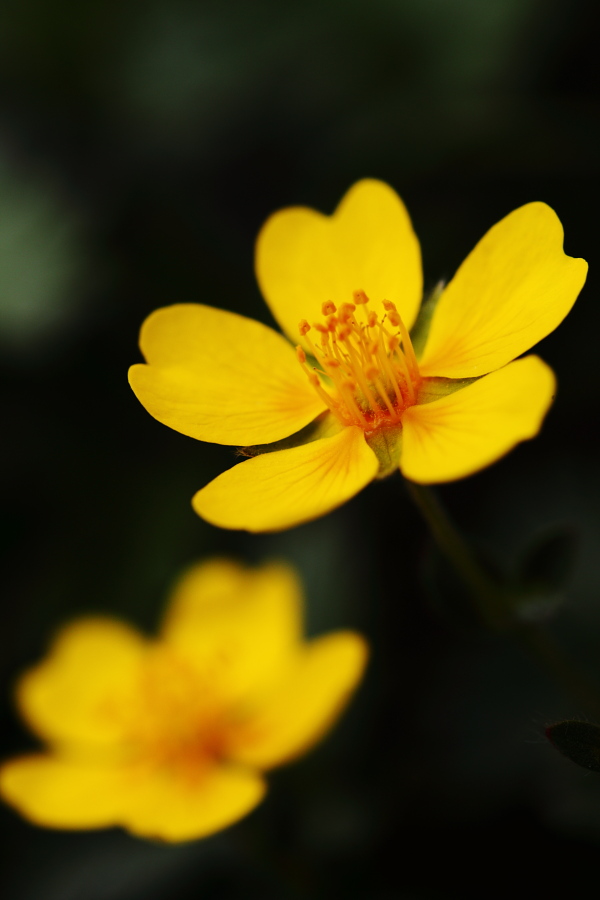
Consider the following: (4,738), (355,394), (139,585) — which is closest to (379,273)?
(355,394)

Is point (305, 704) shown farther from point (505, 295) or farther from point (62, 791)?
point (505, 295)

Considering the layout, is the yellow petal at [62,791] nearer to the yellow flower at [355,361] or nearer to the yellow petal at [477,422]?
the yellow flower at [355,361]

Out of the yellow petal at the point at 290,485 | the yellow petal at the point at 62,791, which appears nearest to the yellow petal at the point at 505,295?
the yellow petal at the point at 290,485

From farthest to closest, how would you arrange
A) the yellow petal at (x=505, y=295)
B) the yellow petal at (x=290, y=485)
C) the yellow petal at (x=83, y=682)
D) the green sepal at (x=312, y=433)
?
the yellow petal at (x=83, y=682), the green sepal at (x=312, y=433), the yellow petal at (x=505, y=295), the yellow petal at (x=290, y=485)

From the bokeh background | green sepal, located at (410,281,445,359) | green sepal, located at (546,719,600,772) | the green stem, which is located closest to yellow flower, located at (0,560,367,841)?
the bokeh background

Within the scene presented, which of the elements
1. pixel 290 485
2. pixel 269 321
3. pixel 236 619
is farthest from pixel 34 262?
pixel 290 485

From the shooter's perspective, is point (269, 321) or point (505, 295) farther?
point (269, 321)

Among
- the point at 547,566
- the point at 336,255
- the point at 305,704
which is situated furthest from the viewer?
the point at 305,704

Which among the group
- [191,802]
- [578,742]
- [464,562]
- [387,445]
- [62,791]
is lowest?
[191,802]

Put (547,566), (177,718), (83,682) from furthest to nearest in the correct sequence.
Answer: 1. (83,682)
2. (177,718)
3. (547,566)
